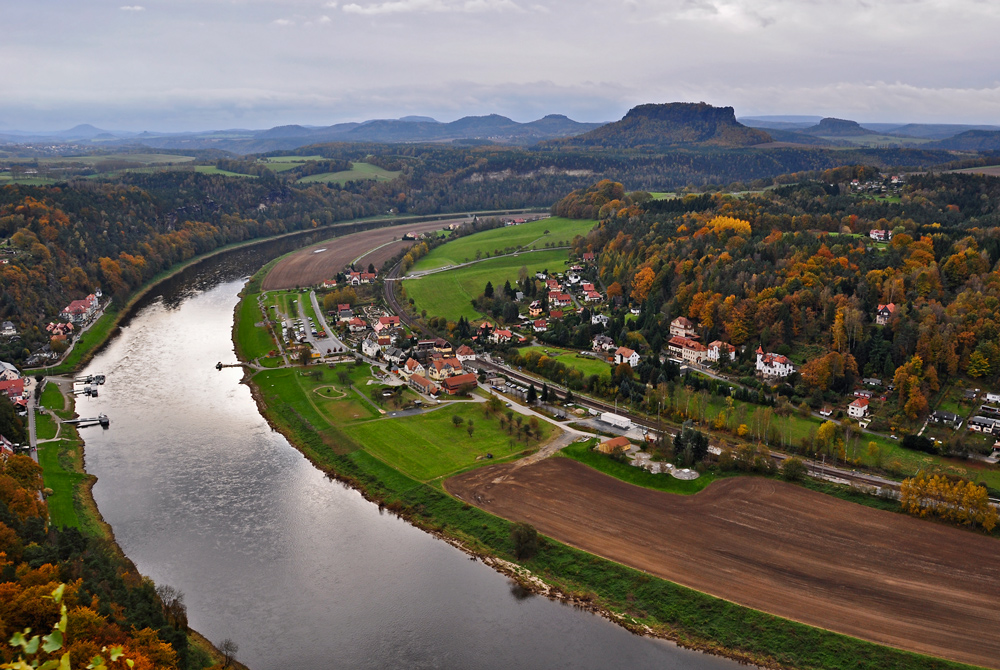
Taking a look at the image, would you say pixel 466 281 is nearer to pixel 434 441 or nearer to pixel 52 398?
pixel 434 441

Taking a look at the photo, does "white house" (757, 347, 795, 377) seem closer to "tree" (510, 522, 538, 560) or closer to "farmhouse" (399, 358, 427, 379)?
"farmhouse" (399, 358, 427, 379)

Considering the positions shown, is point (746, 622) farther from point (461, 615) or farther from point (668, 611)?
point (461, 615)

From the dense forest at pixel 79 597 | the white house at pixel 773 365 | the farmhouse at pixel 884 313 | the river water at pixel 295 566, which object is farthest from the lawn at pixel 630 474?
the farmhouse at pixel 884 313

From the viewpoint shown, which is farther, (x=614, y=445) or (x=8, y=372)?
(x=8, y=372)

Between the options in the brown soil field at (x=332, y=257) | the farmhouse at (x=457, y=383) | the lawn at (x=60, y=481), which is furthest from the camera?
Answer: the brown soil field at (x=332, y=257)

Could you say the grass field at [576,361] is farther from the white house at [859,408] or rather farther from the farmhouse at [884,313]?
the farmhouse at [884,313]

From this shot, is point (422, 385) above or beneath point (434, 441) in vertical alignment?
above

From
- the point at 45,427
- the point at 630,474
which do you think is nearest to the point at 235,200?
the point at 45,427
